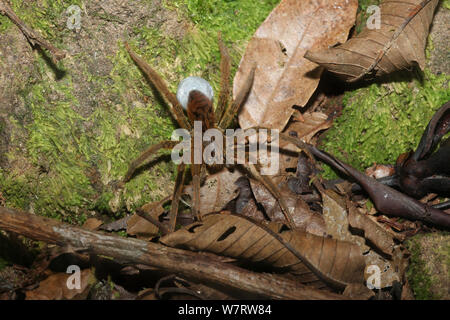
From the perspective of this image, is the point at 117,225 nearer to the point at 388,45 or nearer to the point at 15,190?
the point at 15,190

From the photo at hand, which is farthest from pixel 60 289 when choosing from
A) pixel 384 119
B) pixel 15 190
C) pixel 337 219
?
pixel 384 119

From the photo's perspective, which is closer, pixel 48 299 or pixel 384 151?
pixel 48 299

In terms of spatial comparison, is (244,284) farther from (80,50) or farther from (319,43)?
(80,50)

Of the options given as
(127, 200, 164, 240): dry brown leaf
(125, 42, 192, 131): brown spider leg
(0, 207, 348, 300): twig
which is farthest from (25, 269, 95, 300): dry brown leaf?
(125, 42, 192, 131): brown spider leg

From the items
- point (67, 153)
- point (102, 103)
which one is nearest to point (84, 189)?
point (67, 153)

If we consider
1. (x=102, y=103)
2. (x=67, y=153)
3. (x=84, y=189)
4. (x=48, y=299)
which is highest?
(x=102, y=103)

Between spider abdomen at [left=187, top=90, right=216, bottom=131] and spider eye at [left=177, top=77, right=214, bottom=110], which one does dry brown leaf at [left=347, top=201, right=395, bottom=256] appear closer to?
spider abdomen at [left=187, top=90, right=216, bottom=131]

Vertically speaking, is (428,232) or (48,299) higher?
(428,232)
